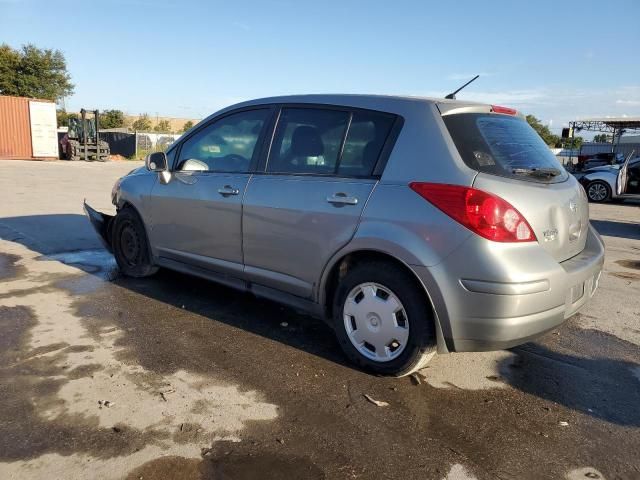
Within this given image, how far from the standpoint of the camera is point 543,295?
9.62 feet

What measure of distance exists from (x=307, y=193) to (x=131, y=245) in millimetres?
2584

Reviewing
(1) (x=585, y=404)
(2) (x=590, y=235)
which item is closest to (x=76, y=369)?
(1) (x=585, y=404)

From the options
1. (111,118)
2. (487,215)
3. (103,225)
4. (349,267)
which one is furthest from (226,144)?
(111,118)

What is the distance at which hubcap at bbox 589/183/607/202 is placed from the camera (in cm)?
1559

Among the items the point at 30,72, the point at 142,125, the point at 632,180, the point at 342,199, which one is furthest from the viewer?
the point at 142,125

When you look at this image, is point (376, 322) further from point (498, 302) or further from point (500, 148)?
point (500, 148)

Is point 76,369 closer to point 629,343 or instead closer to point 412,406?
point 412,406

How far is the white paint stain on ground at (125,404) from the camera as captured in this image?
8.05 ft

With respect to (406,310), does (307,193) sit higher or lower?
higher

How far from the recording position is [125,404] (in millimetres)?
2992

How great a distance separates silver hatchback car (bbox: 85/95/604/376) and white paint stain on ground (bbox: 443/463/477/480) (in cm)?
74

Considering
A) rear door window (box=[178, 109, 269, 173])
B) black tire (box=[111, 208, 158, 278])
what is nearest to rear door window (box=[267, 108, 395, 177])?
rear door window (box=[178, 109, 269, 173])

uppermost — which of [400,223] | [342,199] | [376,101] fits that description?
[376,101]

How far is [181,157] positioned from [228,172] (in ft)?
2.57
